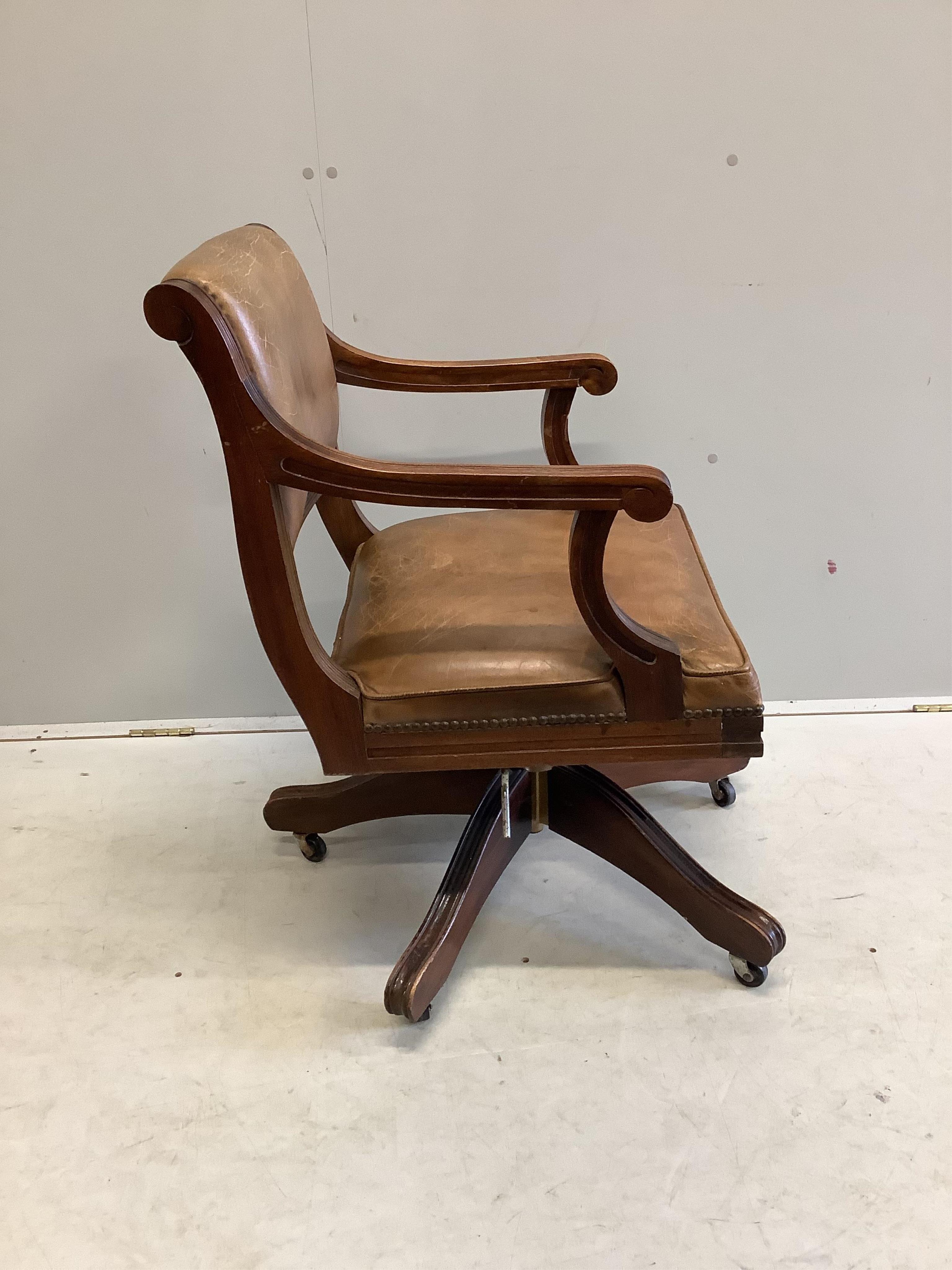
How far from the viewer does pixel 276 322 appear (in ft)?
3.51

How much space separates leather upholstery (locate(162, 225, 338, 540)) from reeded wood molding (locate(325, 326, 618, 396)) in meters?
0.06

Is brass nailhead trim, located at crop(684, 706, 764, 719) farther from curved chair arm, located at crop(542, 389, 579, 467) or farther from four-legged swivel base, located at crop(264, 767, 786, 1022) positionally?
curved chair arm, located at crop(542, 389, 579, 467)

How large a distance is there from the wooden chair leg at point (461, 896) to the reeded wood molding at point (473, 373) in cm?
58

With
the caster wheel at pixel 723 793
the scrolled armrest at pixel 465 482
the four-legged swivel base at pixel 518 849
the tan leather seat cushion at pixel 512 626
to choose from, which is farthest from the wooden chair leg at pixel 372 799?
the scrolled armrest at pixel 465 482

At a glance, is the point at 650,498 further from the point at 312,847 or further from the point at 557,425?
the point at 312,847

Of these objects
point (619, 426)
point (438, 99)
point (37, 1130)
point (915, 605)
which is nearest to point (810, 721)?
point (915, 605)

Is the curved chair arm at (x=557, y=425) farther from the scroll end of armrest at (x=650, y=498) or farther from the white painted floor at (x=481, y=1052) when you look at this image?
the white painted floor at (x=481, y=1052)

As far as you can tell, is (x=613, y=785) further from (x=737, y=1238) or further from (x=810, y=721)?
(x=810, y=721)

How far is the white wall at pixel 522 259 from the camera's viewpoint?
1470 mm

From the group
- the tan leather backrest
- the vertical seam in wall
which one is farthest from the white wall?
the tan leather backrest

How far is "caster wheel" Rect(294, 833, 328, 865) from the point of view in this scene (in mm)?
1544

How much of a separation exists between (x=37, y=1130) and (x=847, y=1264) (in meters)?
0.89

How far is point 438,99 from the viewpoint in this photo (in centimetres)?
149

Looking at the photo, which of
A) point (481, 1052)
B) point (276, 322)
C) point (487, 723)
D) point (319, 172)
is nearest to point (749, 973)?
point (481, 1052)
